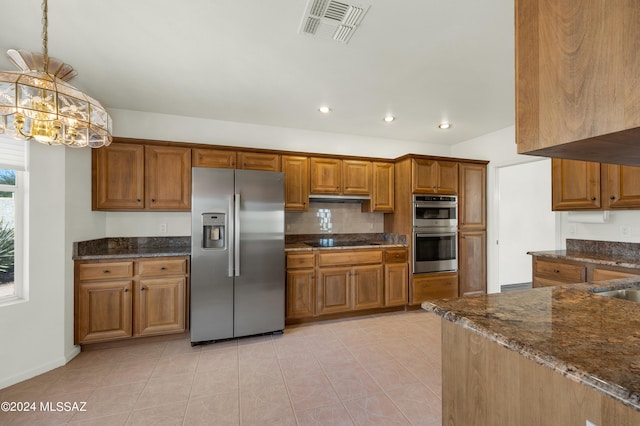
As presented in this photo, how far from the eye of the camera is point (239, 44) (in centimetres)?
203

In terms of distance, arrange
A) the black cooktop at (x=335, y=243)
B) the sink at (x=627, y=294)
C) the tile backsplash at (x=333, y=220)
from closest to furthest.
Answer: the sink at (x=627, y=294) → the black cooktop at (x=335, y=243) → the tile backsplash at (x=333, y=220)

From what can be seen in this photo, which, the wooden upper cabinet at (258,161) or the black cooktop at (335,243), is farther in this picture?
the black cooktop at (335,243)

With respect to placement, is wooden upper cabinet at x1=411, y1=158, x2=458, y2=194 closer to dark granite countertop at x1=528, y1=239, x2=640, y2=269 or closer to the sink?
dark granite countertop at x1=528, y1=239, x2=640, y2=269

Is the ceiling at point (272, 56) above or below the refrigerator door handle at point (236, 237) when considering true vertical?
above

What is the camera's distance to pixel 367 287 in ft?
11.6

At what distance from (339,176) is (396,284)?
163cm

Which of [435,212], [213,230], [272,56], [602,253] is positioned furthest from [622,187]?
A: [213,230]

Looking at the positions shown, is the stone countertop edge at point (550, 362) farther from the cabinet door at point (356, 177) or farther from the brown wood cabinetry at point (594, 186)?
the cabinet door at point (356, 177)

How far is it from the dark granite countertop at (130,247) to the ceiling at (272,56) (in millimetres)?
1532

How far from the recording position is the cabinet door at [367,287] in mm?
3494

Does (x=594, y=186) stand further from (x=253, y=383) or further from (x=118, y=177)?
(x=118, y=177)

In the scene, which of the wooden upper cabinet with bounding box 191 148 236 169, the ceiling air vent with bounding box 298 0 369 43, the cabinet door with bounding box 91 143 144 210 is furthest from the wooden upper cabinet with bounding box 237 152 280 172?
the ceiling air vent with bounding box 298 0 369 43

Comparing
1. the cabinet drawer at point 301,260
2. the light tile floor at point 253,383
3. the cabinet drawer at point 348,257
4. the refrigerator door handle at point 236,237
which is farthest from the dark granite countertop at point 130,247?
the cabinet drawer at point 348,257

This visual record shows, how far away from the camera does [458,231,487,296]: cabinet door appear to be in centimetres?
390
